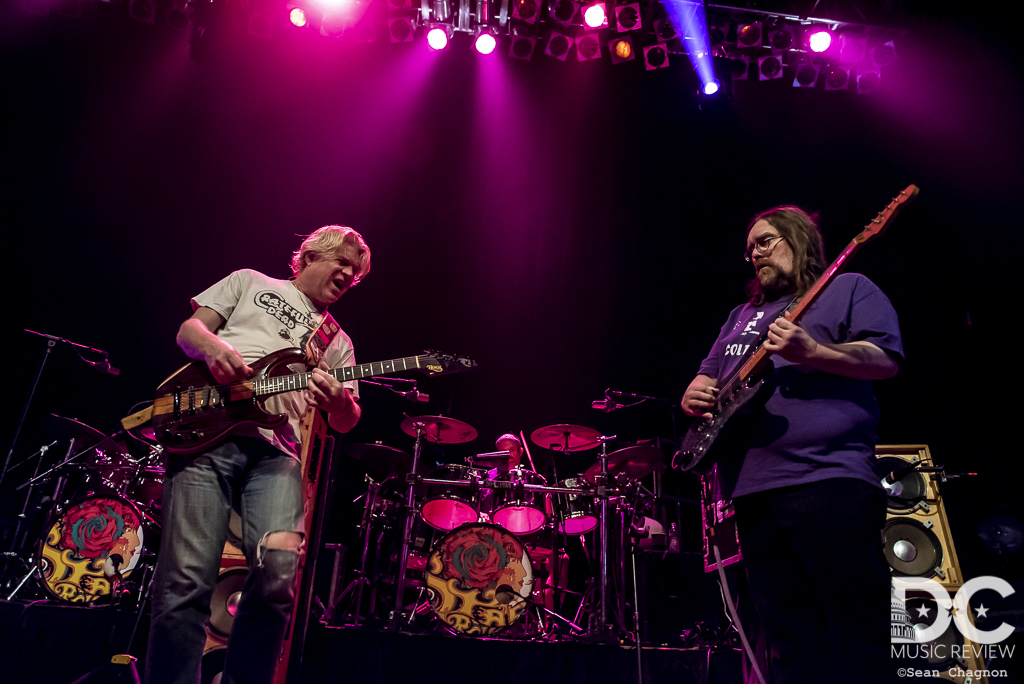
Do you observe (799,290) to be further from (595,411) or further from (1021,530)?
(595,411)

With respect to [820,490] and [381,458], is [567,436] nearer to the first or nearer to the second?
[381,458]

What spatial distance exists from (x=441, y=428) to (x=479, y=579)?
184 cm

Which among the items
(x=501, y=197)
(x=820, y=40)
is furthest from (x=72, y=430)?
(x=820, y=40)

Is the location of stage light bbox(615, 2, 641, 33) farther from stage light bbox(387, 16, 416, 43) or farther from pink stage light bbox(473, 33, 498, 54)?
stage light bbox(387, 16, 416, 43)

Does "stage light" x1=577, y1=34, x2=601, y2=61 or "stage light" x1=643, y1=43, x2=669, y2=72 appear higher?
"stage light" x1=577, y1=34, x2=601, y2=61

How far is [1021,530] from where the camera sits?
5.21 metres

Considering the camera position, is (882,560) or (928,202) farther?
(928,202)

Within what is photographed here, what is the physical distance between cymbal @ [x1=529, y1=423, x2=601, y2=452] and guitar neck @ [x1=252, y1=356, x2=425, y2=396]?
3.45 m

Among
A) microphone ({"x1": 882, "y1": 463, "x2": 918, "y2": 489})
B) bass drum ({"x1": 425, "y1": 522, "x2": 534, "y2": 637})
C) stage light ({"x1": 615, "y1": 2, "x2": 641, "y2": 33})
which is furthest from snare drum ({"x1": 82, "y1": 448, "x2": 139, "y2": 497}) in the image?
microphone ({"x1": 882, "y1": 463, "x2": 918, "y2": 489})

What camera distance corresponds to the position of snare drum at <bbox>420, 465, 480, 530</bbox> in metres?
6.39

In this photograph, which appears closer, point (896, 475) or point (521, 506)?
point (896, 475)

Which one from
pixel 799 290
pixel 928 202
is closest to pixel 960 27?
pixel 928 202

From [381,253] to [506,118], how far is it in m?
2.19

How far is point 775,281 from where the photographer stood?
2490 mm
